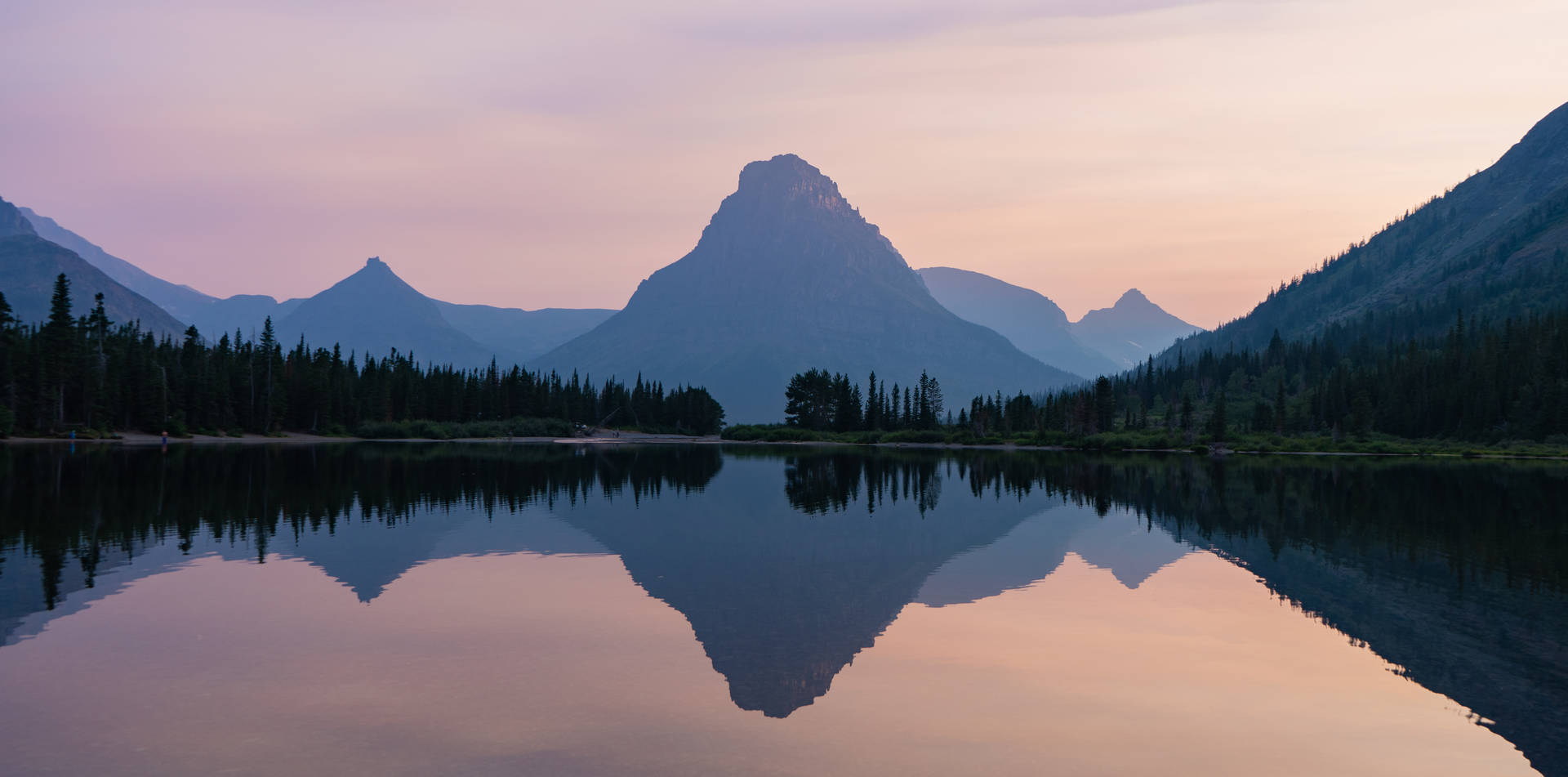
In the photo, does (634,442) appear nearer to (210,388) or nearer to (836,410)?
(836,410)

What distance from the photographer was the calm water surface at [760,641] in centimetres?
1288

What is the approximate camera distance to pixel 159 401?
365 feet

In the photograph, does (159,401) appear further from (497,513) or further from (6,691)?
(6,691)

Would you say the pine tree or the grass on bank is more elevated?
the pine tree

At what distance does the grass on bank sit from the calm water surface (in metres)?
102

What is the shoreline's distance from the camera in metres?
101

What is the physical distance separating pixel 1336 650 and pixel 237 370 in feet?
457

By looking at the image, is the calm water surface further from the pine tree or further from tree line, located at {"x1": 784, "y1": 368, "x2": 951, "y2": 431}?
tree line, located at {"x1": 784, "y1": 368, "x2": 951, "y2": 431}

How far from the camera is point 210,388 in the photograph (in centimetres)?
12088

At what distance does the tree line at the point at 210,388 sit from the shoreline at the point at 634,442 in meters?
3.09

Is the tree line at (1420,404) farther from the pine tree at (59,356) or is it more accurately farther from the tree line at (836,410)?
the pine tree at (59,356)

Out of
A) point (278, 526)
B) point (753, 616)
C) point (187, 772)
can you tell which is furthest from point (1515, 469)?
point (187, 772)

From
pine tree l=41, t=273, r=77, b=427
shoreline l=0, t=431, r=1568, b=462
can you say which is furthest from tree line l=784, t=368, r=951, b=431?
pine tree l=41, t=273, r=77, b=427

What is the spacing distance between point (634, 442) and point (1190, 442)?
89121 mm
